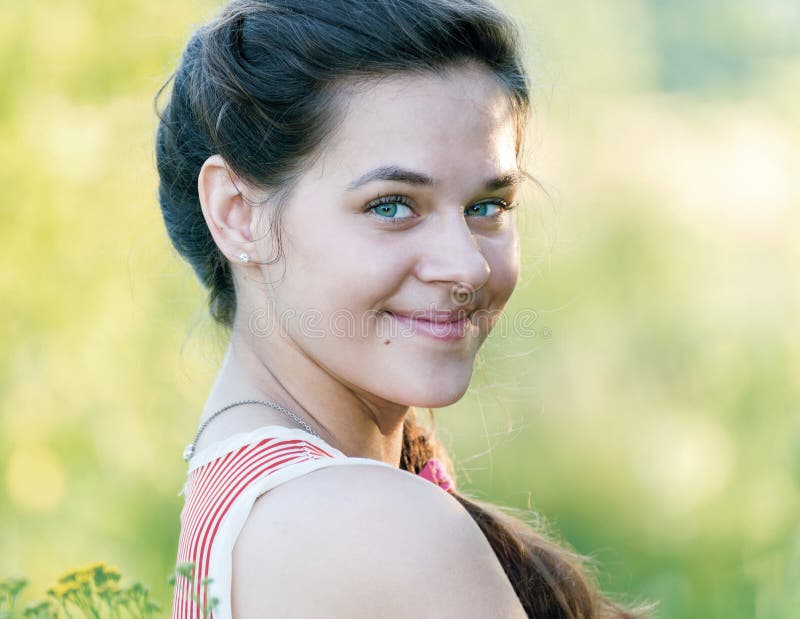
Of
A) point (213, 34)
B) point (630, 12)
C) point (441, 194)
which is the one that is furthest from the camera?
point (630, 12)

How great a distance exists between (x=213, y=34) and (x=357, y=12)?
0.24 meters

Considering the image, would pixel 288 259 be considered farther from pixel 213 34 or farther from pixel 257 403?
pixel 213 34

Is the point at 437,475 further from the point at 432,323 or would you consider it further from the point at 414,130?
the point at 414,130

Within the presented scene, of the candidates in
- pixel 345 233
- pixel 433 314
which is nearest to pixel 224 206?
pixel 345 233

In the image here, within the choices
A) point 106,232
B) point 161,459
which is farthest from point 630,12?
point 161,459

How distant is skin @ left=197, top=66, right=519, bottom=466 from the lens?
1.45 meters

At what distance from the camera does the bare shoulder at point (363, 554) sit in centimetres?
115

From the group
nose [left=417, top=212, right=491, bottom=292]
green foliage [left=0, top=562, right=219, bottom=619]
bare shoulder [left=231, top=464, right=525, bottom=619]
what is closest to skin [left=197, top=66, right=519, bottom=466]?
nose [left=417, top=212, right=491, bottom=292]

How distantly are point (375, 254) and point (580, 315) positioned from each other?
2.73 meters

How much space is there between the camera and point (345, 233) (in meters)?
1.45

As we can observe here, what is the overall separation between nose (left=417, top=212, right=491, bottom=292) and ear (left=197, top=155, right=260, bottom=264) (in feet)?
0.92

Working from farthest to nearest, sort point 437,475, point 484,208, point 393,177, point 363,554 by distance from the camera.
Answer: point 437,475
point 484,208
point 393,177
point 363,554

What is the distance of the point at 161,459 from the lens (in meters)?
3.55

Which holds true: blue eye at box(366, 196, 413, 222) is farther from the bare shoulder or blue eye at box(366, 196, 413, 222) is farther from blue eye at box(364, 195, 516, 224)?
the bare shoulder
